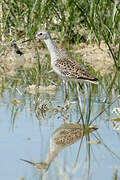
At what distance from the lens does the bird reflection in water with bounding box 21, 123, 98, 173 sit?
16.8 ft

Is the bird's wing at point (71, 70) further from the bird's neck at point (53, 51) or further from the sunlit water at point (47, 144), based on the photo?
the sunlit water at point (47, 144)

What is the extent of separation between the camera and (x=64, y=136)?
230 inches

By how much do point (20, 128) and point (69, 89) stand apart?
84.6 inches

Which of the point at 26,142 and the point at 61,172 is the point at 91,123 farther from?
the point at 61,172

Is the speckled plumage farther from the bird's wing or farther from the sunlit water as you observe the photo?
the sunlit water

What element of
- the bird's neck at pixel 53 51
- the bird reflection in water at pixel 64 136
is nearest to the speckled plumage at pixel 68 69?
the bird's neck at pixel 53 51

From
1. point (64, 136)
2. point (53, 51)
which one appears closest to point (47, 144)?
point (64, 136)

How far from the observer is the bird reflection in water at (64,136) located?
5.13m

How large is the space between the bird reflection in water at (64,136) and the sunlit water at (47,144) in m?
0.05

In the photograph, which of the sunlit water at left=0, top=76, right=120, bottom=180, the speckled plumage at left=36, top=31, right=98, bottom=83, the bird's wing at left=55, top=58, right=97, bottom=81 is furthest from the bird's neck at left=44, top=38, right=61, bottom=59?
the sunlit water at left=0, top=76, right=120, bottom=180

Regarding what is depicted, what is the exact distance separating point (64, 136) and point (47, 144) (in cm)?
35

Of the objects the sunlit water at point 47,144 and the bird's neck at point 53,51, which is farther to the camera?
the bird's neck at point 53,51

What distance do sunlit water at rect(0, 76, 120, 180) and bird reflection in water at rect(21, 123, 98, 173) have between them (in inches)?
2.1

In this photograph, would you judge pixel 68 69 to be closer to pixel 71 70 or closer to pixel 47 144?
pixel 71 70
